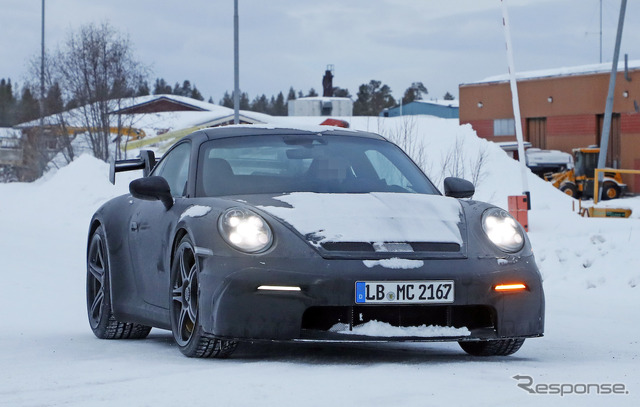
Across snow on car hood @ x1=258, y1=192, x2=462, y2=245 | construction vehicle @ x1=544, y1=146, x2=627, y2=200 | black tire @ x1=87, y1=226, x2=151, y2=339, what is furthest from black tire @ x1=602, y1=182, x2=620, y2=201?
snow on car hood @ x1=258, y1=192, x2=462, y2=245

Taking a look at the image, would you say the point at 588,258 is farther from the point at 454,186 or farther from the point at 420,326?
the point at 420,326

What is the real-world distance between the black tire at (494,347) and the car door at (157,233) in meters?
1.63

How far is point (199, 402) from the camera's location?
15.0 feet

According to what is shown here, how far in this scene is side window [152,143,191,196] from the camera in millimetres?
7162

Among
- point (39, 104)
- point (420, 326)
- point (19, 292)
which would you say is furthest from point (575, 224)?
point (39, 104)

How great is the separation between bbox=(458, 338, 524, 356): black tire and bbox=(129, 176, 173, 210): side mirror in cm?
177

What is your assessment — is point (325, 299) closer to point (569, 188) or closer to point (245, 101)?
point (569, 188)

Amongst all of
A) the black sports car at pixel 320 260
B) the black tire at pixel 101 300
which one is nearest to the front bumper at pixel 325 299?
the black sports car at pixel 320 260

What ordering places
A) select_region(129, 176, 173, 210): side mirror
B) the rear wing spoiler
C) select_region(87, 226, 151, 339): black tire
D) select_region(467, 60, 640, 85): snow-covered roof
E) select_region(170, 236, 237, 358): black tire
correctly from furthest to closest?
select_region(467, 60, 640, 85): snow-covered roof
the rear wing spoiler
select_region(87, 226, 151, 339): black tire
select_region(129, 176, 173, 210): side mirror
select_region(170, 236, 237, 358): black tire

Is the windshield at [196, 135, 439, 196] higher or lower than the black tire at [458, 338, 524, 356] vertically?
higher

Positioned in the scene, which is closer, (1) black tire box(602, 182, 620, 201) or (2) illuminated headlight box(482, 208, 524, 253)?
(2) illuminated headlight box(482, 208, 524, 253)

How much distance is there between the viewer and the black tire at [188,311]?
19.7 ft

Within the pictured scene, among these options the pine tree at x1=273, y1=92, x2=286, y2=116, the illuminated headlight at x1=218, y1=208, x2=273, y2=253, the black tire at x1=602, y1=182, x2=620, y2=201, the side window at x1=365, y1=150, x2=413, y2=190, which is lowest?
the black tire at x1=602, y1=182, x2=620, y2=201

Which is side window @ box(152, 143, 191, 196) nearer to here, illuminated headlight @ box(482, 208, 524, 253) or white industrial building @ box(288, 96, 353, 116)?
illuminated headlight @ box(482, 208, 524, 253)
